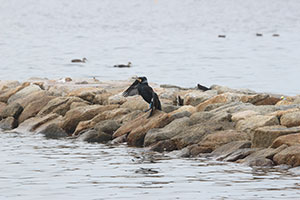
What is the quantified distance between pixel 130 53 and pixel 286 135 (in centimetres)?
3307

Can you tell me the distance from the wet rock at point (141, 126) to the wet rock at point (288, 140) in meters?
3.74

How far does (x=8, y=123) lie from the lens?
20.0m

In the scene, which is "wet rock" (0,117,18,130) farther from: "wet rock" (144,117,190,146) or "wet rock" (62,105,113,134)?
"wet rock" (144,117,190,146)

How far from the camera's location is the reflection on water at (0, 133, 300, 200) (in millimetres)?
10914

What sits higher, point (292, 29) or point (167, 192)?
point (167, 192)

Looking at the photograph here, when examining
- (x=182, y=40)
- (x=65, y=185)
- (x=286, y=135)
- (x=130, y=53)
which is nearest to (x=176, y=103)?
(x=286, y=135)

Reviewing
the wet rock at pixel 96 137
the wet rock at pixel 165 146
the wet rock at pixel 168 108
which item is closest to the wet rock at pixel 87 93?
the wet rock at pixel 168 108

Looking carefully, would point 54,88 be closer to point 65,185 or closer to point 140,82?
point 140,82

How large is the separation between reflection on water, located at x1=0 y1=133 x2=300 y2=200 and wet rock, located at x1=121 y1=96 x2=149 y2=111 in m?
2.93

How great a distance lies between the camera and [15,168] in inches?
530

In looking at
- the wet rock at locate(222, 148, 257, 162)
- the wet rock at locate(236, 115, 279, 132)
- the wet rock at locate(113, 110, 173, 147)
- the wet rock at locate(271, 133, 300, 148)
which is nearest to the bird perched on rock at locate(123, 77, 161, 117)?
the wet rock at locate(113, 110, 173, 147)

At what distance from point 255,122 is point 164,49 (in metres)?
33.7

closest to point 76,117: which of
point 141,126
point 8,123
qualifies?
point 8,123

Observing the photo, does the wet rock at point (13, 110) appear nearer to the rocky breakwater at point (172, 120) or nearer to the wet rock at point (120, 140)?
the rocky breakwater at point (172, 120)
